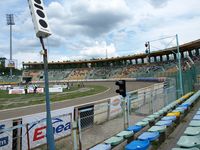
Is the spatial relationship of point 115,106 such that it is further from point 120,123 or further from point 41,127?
point 41,127

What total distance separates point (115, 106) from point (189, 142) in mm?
8254

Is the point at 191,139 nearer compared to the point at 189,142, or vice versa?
the point at 189,142

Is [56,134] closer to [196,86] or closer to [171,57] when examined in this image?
[196,86]

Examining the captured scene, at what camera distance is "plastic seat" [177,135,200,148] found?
673 cm

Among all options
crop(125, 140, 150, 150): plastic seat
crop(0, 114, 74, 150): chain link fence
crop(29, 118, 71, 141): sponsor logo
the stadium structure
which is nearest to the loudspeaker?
the stadium structure

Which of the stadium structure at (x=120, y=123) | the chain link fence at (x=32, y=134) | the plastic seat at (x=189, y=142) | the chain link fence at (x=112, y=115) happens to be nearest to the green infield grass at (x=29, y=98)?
the stadium structure at (x=120, y=123)

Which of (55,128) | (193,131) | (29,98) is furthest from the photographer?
(29,98)

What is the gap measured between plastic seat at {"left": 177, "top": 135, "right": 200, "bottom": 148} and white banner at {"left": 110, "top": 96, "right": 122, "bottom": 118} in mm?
7234

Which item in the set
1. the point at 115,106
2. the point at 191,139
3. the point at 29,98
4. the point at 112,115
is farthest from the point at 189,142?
the point at 29,98

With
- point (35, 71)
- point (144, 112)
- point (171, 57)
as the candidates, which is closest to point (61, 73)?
point (35, 71)

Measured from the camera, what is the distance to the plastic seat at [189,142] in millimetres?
6734

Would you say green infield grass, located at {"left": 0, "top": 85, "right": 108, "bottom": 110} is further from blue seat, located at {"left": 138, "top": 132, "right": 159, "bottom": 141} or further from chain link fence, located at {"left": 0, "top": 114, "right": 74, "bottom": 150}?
blue seat, located at {"left": 138, "top": 132, "right": 159, "bottom": 141}

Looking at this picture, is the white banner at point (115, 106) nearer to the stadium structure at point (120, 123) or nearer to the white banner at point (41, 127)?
the stadium structure at point (120, 123)

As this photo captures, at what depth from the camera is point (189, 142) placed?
6922 millimetres
